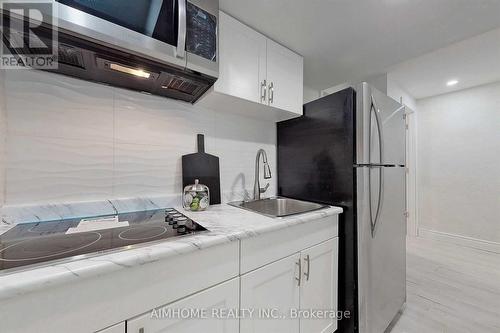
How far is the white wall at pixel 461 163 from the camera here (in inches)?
107

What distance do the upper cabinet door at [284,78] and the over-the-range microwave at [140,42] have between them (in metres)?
0.46

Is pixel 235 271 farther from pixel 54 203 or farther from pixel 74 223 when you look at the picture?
pixel 54 203

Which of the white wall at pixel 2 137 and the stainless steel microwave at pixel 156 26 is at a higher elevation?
the stainless steel microwave at pixel 156 26

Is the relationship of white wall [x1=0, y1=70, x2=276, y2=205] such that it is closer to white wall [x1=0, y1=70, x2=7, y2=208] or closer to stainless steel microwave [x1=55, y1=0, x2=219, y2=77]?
white wall [x1=0, y1=70, x2=7, y2=208]

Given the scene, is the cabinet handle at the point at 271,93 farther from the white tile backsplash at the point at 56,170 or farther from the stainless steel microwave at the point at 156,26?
the white tile backsplash at the point at 56,170

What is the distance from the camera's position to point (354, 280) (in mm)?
1285

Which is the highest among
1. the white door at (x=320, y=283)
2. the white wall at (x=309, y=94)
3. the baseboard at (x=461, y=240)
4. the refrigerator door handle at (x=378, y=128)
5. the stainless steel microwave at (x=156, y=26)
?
the white wall at (x=309, y=94)

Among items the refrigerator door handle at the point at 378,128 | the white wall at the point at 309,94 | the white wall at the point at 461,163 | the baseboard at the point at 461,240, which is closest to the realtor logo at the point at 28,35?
the refrigerator door handle at the point at 378,128

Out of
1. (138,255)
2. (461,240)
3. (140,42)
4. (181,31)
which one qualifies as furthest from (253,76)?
(461,240)

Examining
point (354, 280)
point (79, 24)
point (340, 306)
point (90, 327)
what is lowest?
point (340, 306)

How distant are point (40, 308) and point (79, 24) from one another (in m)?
0.90

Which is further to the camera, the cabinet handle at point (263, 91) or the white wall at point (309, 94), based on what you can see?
the white wall at point (309, 94)

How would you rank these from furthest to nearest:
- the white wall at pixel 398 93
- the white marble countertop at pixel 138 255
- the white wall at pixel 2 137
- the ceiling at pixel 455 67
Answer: the white wall at pixel 398 93 < the ceiling at pixel 455 67 < the white wall at pixel 2 137 < the white marble countertop at pixel 138 255

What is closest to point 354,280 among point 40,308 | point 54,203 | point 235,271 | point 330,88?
point 235,271
